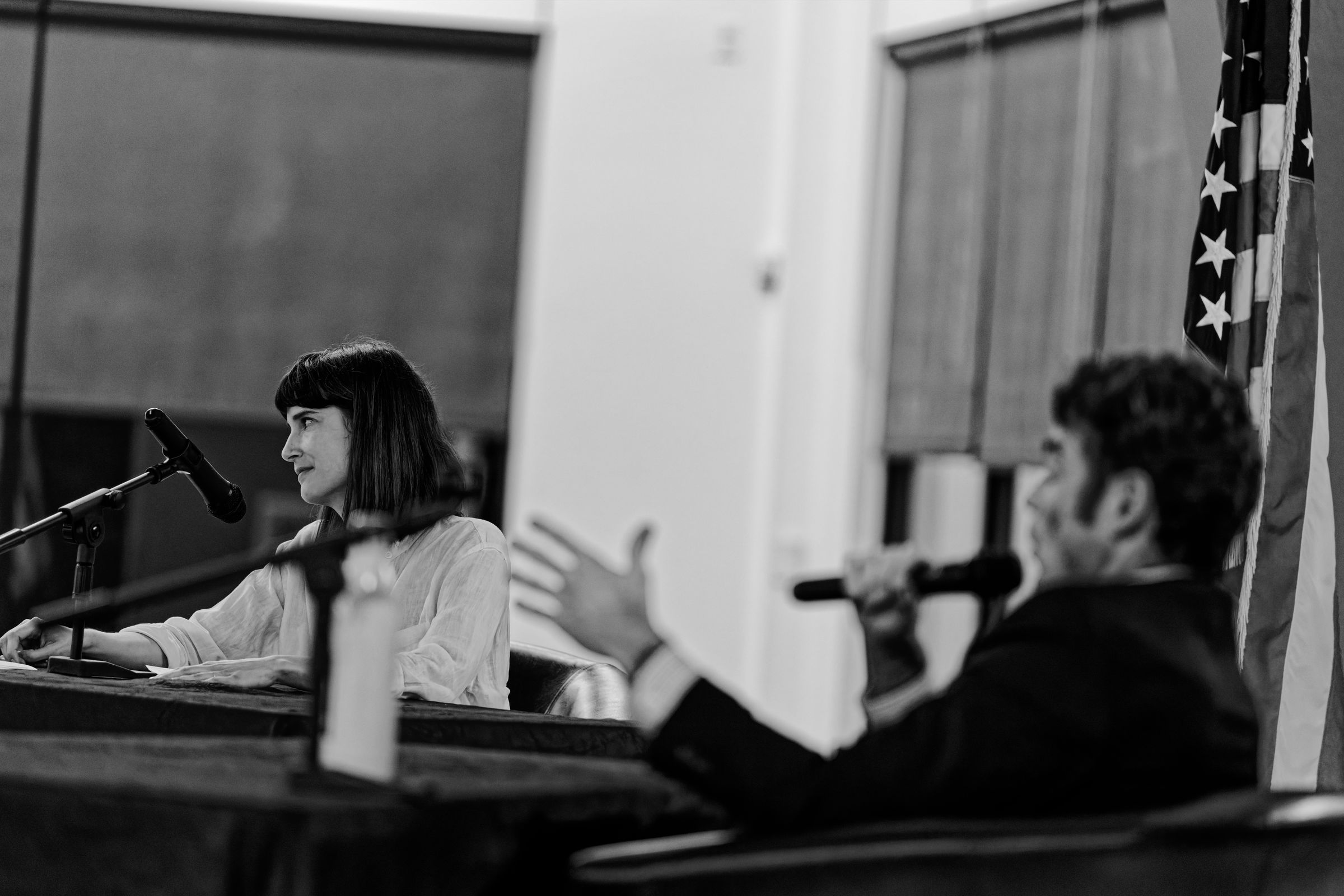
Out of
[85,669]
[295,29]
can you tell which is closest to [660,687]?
[85,669]

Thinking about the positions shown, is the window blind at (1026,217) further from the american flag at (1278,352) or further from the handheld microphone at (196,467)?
the handheld microphone at (196,467)

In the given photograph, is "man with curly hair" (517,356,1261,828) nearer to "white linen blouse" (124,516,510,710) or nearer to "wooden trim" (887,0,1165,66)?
"white linen blouse" (124,516,510,710)

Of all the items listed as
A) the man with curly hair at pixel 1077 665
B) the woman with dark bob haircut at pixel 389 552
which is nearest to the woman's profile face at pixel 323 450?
the woman with dark bob haircut at pixel 389 552

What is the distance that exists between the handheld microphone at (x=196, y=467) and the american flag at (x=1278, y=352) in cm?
159

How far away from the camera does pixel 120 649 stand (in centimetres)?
250

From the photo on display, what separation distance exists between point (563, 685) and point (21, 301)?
3173 millimetres

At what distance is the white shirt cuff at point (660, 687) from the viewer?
4.40 feet

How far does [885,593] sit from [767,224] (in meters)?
3.94

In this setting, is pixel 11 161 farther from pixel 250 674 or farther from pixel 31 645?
pixel 250 674

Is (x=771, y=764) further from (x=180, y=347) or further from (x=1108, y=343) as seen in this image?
(x=180, y=347)

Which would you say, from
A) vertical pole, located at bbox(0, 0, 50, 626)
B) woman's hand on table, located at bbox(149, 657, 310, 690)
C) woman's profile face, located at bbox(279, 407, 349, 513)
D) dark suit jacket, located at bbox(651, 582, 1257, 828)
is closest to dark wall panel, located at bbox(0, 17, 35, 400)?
vertical pole, located at bbox(0, 0, 50, 626)

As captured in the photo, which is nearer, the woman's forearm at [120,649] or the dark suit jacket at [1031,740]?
the dark suit jacket at [1031,740]

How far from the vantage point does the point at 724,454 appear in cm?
529

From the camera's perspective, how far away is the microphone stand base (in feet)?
7.29
